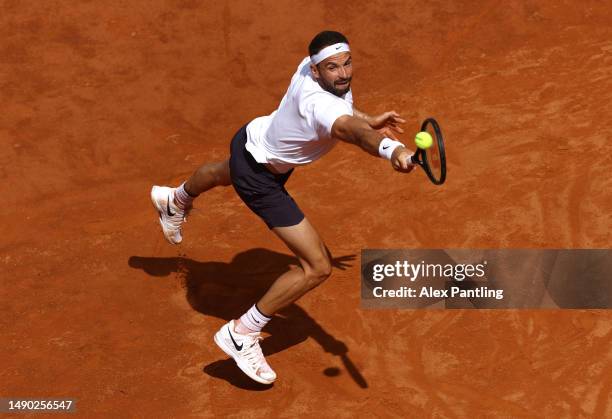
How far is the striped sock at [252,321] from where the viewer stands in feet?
25.4

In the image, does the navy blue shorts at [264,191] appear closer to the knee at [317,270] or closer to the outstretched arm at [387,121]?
the knee at [317,270]

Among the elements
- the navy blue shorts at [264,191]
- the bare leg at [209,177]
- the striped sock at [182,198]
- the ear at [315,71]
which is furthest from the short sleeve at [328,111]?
the striped sock at [182,198]

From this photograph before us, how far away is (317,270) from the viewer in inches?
296

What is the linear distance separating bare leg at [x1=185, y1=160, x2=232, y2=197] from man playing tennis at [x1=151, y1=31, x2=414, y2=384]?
1 cm

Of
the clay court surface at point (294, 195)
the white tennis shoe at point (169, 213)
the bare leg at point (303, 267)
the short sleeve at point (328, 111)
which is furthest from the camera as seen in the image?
the white tennis shoe at point (169, 213)

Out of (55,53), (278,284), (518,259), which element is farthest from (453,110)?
(55,53)

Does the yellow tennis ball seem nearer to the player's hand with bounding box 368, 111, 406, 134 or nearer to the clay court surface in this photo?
the player's hand with bounding box 368, 111, 406, 134

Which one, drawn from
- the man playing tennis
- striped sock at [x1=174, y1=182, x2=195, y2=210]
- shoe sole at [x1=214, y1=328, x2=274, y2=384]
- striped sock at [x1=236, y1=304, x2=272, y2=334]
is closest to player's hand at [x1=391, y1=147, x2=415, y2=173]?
the man playing tennis

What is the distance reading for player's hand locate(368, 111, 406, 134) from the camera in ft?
22.5

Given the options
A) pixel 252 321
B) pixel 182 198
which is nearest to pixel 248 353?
pixel 252 321

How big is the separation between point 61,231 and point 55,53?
2.94m

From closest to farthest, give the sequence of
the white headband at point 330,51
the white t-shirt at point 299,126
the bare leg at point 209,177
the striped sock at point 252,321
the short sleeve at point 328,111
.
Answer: the short sleeve at point 328,111, the white t-shirt at point 299,126, the white headband at point 330,51, the striped sock at point 252,321, the bare leg at point 209,177

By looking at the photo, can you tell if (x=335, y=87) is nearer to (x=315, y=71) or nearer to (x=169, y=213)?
(x=315, y=71)

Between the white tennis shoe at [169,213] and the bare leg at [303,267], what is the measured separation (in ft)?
5.01
